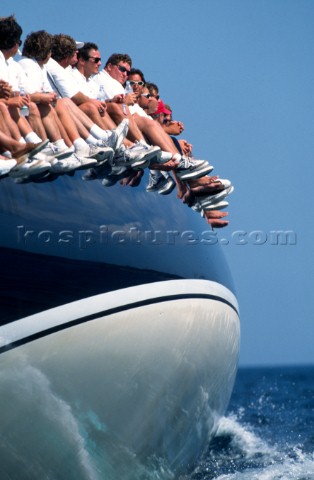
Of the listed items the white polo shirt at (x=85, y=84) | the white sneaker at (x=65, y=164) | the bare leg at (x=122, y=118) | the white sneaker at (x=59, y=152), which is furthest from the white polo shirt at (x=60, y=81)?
the white sneaker at (x=65, y=164)

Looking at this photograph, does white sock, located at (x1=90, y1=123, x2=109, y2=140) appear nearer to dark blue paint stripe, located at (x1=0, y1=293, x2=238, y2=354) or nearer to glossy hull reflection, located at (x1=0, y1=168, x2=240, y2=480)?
glossy hull reflection, located at (x1=0, y1=168, x2=240, y2=480)

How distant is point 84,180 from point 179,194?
1.71m

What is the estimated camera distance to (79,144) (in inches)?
376

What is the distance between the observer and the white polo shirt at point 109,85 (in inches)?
447

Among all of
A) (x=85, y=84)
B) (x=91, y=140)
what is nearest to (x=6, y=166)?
(x=91, y=140)

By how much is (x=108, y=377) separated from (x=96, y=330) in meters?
0.42

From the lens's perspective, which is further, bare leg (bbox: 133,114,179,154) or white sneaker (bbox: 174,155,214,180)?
bare leg (bbox: 133,114,179,154)

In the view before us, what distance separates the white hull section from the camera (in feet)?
27.8

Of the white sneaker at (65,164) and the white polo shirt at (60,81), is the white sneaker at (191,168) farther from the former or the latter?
the white sneaker at (65,164)

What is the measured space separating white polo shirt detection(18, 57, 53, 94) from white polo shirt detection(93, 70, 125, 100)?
122 cm

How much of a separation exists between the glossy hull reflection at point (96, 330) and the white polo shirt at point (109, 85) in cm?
175

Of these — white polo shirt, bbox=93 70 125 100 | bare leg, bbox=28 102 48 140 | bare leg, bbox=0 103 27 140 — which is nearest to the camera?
bare leg, bbox=0 103 27 140

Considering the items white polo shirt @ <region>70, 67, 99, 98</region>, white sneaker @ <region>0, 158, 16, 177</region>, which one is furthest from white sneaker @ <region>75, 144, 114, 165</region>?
white polo shirt @ <region>70, 67, 99, 98</region>

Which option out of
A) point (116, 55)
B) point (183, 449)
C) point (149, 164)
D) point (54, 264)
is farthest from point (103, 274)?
point (116, 55)
